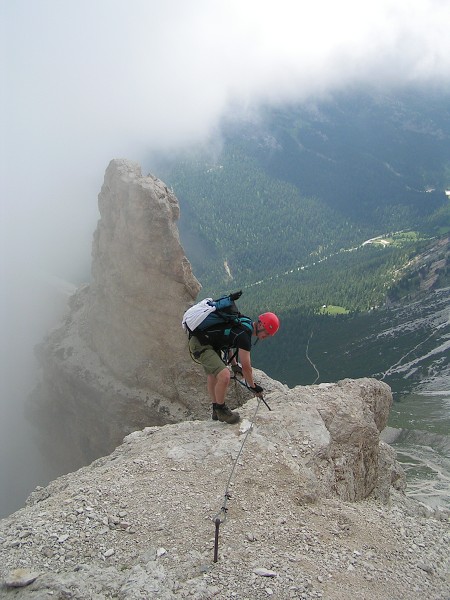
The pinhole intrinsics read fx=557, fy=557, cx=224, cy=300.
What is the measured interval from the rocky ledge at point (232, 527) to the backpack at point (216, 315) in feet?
7.83

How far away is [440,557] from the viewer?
33.8 feet

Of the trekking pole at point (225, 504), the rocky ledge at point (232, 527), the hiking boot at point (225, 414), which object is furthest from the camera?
the hiking boot at point (225, 414)

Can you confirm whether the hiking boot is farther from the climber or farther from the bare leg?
the bare leg

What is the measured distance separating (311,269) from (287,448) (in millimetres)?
168055

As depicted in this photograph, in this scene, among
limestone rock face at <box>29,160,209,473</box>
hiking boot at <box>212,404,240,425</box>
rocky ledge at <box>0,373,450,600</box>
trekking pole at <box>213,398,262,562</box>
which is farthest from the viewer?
limestone rock face at <box>29,160,209,473</box>

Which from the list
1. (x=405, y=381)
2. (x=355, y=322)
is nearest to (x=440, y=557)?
(x=405, y=381)

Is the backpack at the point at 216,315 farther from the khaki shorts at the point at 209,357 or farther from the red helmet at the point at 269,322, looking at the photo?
the khaki shorts at the point at 209,357

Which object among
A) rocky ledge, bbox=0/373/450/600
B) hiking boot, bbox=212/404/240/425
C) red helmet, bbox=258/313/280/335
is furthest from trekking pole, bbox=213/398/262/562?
red helmet, bbox=258/313/280/335

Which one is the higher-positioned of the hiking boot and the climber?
the climber

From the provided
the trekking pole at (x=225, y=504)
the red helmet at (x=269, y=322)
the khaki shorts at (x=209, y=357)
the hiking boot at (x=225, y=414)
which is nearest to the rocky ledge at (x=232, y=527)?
the trekking pole at (x=225, y=504)

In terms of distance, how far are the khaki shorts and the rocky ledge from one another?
1.42 metres

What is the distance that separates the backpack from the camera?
39.9ft

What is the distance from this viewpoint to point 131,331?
29.0m

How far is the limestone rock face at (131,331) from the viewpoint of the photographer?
89.6 ft
